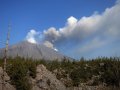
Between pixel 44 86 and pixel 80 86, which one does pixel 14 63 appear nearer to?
pixel 44 86

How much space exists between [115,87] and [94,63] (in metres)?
4.89

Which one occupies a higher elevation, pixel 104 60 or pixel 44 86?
pixel 104 60

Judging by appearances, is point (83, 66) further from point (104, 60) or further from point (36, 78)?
point (36, 78)

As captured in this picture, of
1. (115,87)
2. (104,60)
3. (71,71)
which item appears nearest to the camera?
(115,87)

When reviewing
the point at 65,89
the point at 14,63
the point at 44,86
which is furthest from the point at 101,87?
the point at 14,63

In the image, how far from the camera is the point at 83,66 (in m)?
31.8

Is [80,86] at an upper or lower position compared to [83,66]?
lower

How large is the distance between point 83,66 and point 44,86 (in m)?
5.18

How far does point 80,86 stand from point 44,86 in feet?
11.0

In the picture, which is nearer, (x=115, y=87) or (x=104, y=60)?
(x=115, y=87)

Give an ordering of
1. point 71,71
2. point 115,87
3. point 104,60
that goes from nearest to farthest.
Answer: point 115,87
point 71,71
point 104,60

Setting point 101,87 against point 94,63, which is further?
point 94,63

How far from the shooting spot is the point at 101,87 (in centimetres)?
2894

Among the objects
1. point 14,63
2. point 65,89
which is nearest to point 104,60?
point 65,89
